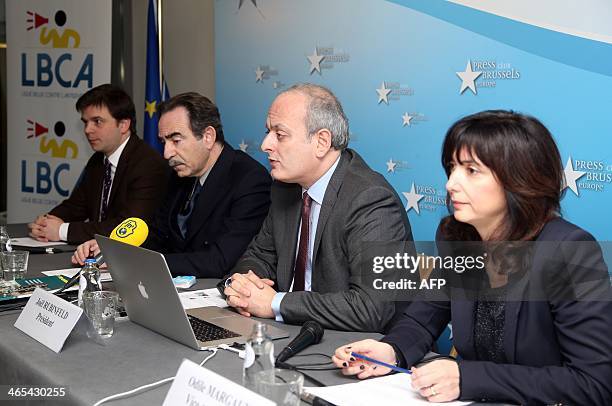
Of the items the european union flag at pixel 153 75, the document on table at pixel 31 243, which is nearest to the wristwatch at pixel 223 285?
the document on table at pixel 31 243

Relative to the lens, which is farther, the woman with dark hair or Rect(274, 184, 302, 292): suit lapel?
Rect(274, 184, 302, 292): suit lapel

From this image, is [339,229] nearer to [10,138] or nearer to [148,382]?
[148,382]

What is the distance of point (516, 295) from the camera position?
6.01ft

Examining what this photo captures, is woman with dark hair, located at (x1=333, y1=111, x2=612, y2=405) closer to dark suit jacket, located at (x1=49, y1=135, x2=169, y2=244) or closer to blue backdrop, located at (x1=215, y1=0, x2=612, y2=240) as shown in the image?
blue backdrop, located at (x1=215, y1=0, x2=612, y2=240)

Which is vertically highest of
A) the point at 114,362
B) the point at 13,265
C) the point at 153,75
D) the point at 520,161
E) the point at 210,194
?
the point at 153,75

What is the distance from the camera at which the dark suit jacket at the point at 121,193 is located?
12.7 feet

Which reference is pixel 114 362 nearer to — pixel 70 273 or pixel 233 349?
pixel 233 349

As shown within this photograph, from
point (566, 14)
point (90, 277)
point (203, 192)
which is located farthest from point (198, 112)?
point (566, 14)

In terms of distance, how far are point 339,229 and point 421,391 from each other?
3.15ft

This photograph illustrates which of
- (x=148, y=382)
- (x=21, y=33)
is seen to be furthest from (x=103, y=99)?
(x=148, y=382)

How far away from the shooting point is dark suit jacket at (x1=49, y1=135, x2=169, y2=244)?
388 centimetres

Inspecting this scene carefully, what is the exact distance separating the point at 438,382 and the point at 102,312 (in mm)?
1034

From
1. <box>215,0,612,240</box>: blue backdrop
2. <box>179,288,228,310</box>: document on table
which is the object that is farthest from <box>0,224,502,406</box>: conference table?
<box>215,0,612,240</box>: blue backdrop

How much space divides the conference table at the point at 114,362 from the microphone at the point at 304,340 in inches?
1.0
